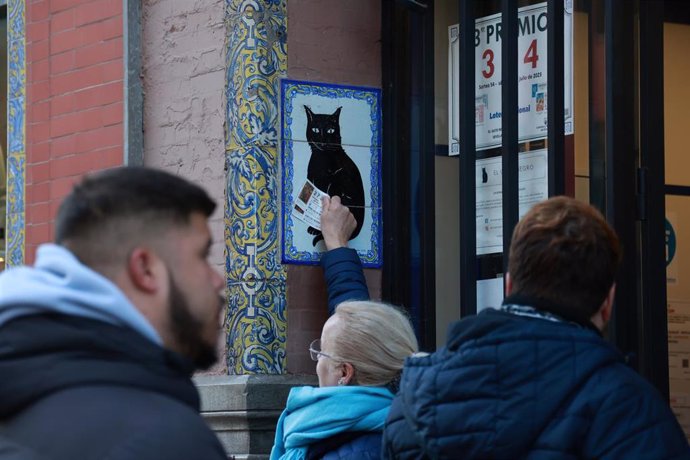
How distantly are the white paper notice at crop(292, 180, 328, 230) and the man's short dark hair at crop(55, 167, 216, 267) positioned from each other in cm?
314

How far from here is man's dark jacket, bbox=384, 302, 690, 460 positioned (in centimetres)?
284

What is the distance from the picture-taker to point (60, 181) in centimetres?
629

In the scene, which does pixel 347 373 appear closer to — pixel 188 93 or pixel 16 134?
pixel 188 93

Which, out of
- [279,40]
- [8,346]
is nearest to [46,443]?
[8,346]

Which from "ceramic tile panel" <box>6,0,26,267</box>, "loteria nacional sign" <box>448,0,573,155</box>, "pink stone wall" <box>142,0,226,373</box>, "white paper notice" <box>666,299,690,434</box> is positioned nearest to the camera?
"loteria nacional sign" <box>448,0,573,155</box>

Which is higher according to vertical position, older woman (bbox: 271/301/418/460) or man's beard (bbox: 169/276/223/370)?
man's beard (bbox: 169/276/223/370)

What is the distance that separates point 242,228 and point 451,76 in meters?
0.99

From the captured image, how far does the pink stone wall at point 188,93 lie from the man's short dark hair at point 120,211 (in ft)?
10.5

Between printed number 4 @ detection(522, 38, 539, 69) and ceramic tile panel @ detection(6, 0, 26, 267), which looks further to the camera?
ceramic tile panel @ detection(6, 0, 26, 267)

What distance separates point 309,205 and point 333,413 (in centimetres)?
149

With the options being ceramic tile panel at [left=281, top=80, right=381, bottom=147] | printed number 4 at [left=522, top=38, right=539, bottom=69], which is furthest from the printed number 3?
ceramic tile panel at [left=281, top=80, right=381, bottom=147]

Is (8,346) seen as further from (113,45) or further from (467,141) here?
(113,45)

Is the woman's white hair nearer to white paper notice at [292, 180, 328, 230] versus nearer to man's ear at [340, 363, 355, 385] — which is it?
man's ear at [340, 363, 355, 385]

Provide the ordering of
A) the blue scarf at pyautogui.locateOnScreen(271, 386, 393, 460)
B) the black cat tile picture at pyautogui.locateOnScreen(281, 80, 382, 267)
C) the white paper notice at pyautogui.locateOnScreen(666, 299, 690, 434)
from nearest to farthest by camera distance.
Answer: the blue scarf at pyautogui.locateOnScreen(271, 386, 393, 460)
the black cat tile picture at pyautogui.locateOnScreen(281, 80, 382, 267)
the white paper notice at pyautogui.locateOnScreen(666, 299, 690, 434)
